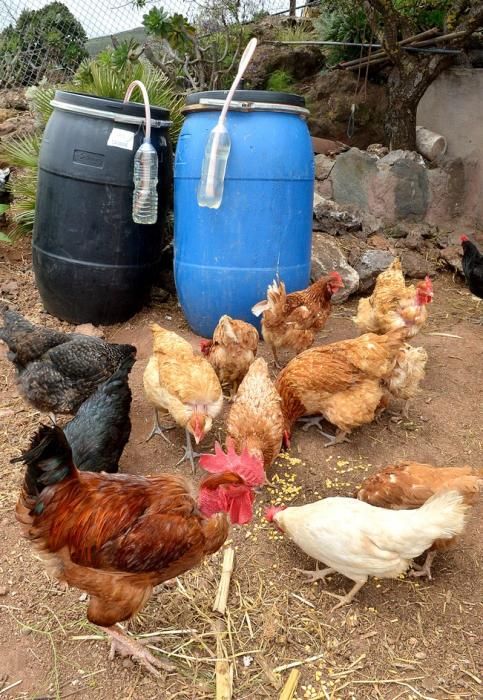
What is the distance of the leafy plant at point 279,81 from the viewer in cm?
817

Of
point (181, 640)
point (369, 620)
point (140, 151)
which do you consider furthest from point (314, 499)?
point (140, 151)

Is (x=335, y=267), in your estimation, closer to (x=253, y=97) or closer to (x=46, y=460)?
(x=253, y=97)

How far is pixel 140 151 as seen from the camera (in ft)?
15.3

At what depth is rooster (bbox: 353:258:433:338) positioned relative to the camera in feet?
14.2

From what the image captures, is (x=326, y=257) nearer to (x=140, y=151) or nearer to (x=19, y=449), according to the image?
(x=140, y=151)

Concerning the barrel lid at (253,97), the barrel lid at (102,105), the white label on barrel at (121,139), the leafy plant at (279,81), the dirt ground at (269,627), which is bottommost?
the dirt ground at (269,627)

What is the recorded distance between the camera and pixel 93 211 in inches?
190

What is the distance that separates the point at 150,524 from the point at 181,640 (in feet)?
2.13

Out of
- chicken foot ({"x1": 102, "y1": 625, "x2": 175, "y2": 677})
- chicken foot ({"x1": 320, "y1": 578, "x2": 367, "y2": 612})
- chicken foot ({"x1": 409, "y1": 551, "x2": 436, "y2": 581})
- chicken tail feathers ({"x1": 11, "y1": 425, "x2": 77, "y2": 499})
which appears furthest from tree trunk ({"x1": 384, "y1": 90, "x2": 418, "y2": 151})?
chicken foot ({"x1": 102, "y1": 625, "x2": 175, "y2": 677})

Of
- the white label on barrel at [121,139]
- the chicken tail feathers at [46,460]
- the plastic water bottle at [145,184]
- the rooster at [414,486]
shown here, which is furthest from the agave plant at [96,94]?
the chicken tail feathers at [46,460]

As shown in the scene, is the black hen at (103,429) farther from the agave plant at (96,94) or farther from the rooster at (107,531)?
the agave plant at (96,94)

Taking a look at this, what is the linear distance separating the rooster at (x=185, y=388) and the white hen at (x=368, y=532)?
0.97 meters

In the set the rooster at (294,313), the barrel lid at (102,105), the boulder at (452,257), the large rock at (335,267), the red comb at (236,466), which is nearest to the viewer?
the red comb at (236,466)

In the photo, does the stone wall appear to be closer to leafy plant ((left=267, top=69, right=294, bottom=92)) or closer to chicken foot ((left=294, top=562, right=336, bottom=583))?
leafy plant ((left=267, top=69, right=294, bottom=92))
